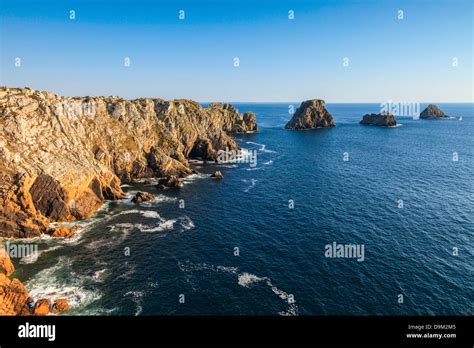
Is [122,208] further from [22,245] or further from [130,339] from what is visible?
[130,339]

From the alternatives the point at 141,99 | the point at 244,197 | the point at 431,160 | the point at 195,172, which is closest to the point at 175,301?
the point at 244,197

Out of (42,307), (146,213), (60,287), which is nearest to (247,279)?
(60,287)

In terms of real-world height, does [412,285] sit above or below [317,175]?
below

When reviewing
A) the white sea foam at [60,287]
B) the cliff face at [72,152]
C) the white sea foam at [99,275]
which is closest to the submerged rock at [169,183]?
the cliff face at [72,152]

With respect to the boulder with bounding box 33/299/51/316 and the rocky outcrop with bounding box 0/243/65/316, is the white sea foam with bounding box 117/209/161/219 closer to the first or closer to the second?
the rocky outcrop with bounding box 0/243/65/316

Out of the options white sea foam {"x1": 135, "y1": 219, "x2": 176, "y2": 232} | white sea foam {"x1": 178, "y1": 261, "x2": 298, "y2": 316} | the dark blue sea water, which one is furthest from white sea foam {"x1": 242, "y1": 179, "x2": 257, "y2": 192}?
white sea foam {"x1": 178, "y1": 261, "x2": 298, "y2": 316}

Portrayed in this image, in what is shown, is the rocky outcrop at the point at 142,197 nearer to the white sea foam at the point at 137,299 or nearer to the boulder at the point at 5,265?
the boulder at the point at 5,265
